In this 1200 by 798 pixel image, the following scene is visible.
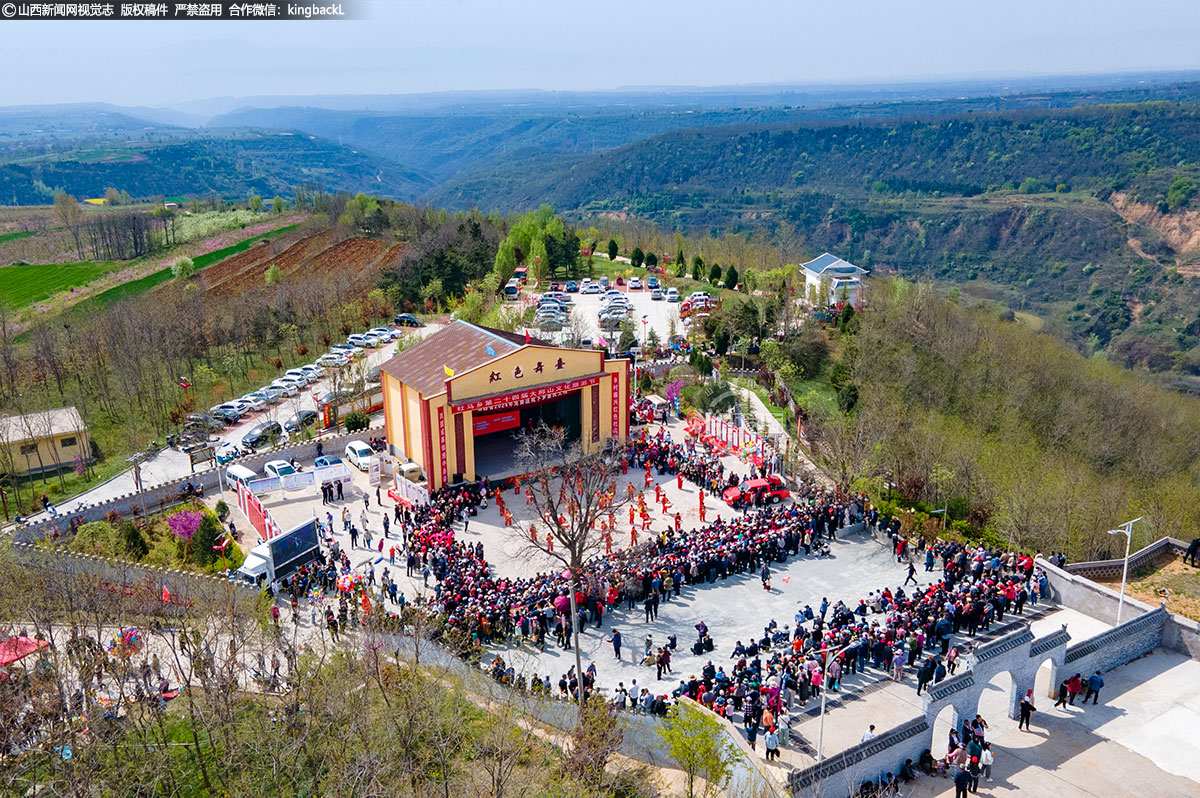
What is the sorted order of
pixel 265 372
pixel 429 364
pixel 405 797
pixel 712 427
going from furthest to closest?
pixel 265 372
pixel 712 427
pixel 429 364
pixel 405 797

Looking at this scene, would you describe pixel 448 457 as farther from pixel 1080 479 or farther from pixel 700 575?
pixel 1080 479

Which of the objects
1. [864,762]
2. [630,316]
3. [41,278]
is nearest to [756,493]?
[864,762]

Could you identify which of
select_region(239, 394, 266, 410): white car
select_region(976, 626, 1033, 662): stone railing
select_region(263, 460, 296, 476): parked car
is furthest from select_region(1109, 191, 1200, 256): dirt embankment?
select_region(263, 460, 296, 476): parked car

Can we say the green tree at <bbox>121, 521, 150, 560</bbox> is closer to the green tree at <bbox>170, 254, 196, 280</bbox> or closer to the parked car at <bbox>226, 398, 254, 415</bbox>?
the parked car at <bbox>226, 398, 254, 415</bbox>

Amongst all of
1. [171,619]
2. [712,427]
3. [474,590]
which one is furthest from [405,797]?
[712,427]

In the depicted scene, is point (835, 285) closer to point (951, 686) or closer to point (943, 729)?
point (943, 729)

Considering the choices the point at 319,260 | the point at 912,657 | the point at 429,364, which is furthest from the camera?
the point at 319,260

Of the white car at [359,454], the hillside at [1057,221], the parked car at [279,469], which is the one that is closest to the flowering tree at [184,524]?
the parked car at [279,469]
